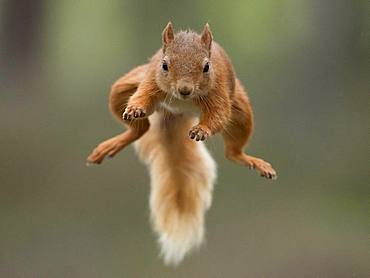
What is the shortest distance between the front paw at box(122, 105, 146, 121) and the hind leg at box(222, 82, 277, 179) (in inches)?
9.2

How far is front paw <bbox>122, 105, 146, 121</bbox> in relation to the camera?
3.96 ft

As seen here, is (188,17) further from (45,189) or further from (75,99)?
(45,189)

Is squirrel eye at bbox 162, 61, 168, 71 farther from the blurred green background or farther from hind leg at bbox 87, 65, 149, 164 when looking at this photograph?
the blurred green background

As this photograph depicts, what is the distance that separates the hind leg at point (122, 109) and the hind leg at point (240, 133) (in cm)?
16

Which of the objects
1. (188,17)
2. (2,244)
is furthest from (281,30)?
(2,244)

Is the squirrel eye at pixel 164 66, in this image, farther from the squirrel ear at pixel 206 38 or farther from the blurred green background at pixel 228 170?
the blurred green background at pixel 228 170

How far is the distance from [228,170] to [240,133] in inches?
51.8

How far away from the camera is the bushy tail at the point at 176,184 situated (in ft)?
5.46

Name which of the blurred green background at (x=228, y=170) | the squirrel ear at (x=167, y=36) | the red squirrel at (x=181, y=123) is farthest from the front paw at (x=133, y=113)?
the blurred green background at (x=228, y=170)

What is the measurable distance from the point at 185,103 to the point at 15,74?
60.2 inches

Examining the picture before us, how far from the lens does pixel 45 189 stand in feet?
9.69

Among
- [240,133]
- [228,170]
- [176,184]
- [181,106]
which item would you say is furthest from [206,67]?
[228,170]

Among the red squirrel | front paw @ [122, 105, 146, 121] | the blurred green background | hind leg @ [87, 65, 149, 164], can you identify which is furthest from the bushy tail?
the blurred green background

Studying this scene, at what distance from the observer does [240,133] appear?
1.48 m
